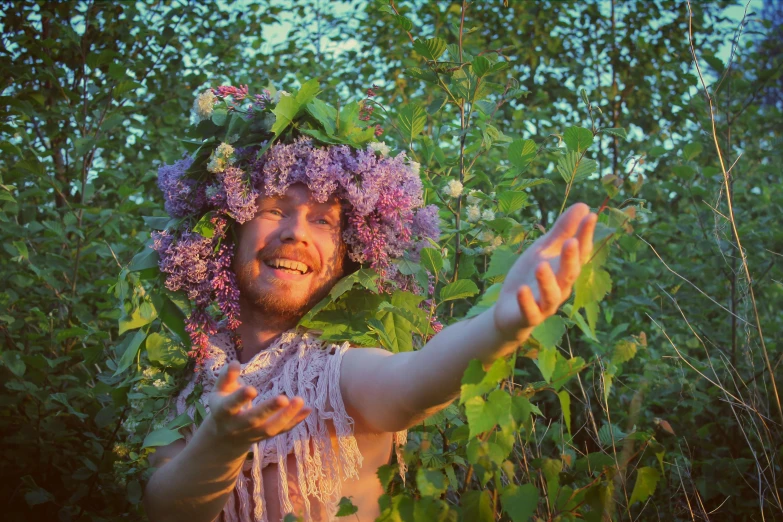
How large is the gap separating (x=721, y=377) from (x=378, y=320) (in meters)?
1.75

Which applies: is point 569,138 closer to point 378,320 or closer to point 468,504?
point 378,320

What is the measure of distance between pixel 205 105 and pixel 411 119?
552mm

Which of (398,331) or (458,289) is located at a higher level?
(458,289)

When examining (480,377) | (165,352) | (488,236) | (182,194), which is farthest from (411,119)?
(480,377)

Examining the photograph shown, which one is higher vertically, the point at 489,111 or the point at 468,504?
the point at 489,111

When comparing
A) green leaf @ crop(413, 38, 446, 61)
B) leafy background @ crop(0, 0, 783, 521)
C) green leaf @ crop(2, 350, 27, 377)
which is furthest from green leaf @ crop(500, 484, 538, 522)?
green leaf @ crop(2, 350, 27, 377)

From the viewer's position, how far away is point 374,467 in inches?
67.9

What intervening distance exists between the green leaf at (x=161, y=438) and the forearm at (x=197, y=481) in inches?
2.3

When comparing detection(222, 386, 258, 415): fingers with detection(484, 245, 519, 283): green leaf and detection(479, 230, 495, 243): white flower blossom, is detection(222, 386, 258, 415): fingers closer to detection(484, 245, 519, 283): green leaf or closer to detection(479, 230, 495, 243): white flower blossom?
detection(484, 245, 519, 283): green leaf

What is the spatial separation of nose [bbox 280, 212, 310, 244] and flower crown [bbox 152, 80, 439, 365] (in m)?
0.07

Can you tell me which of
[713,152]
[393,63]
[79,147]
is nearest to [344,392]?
[79,147]

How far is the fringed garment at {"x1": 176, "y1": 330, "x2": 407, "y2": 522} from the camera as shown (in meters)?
1.62

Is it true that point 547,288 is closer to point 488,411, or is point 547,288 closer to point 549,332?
point 549,332

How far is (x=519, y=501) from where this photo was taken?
1329 mm
